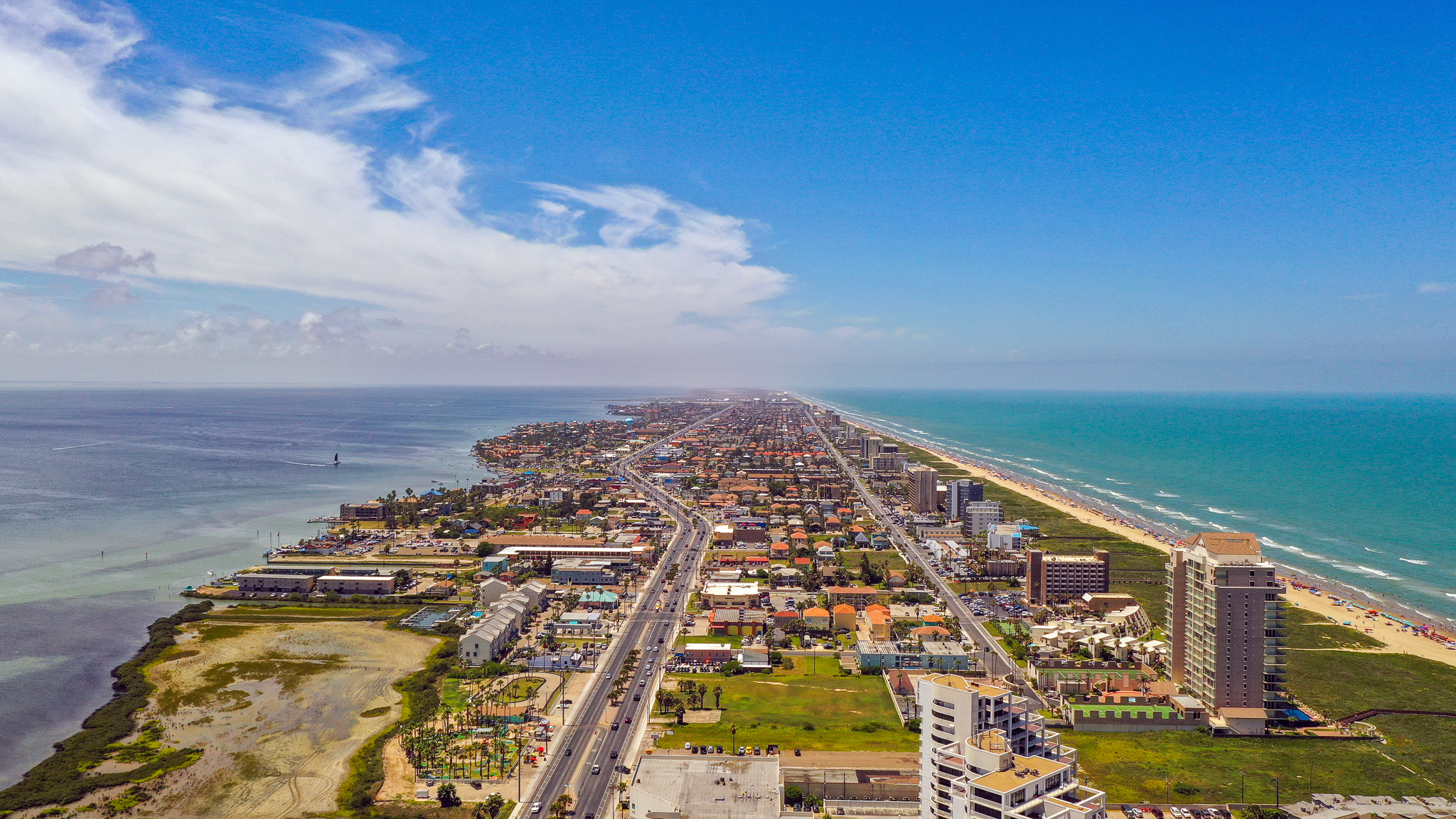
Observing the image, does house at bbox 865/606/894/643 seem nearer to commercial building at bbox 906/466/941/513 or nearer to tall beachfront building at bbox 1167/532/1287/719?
tall beachfront building at bbox 1167/532/1287/719

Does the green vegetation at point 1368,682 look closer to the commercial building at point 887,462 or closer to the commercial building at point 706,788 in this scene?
the commercial building at point 706,788

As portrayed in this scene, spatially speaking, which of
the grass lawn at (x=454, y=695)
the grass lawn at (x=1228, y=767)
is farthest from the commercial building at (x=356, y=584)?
the grass lawn at (x=1228, y=767)

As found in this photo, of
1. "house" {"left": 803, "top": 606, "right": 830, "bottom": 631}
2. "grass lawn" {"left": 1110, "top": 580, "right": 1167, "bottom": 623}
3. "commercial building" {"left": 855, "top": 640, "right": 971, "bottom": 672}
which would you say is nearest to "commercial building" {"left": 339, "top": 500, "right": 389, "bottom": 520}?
"house" {"left": 803, "top": 606, "right": 830, "bottom": 631}

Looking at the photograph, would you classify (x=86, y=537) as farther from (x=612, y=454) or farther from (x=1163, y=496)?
(x=1163, y=496)

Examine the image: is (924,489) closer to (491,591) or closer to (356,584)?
(491,591)

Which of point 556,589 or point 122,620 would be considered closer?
point 122,620

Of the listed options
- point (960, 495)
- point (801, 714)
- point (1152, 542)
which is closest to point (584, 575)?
point (801, 714)

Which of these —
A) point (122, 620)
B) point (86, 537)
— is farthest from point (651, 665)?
point (86, 537)

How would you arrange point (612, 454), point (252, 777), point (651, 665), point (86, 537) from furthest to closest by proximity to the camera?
point (612, 454) < point (86, 537) < point (651, 665) < point (252, 777)
